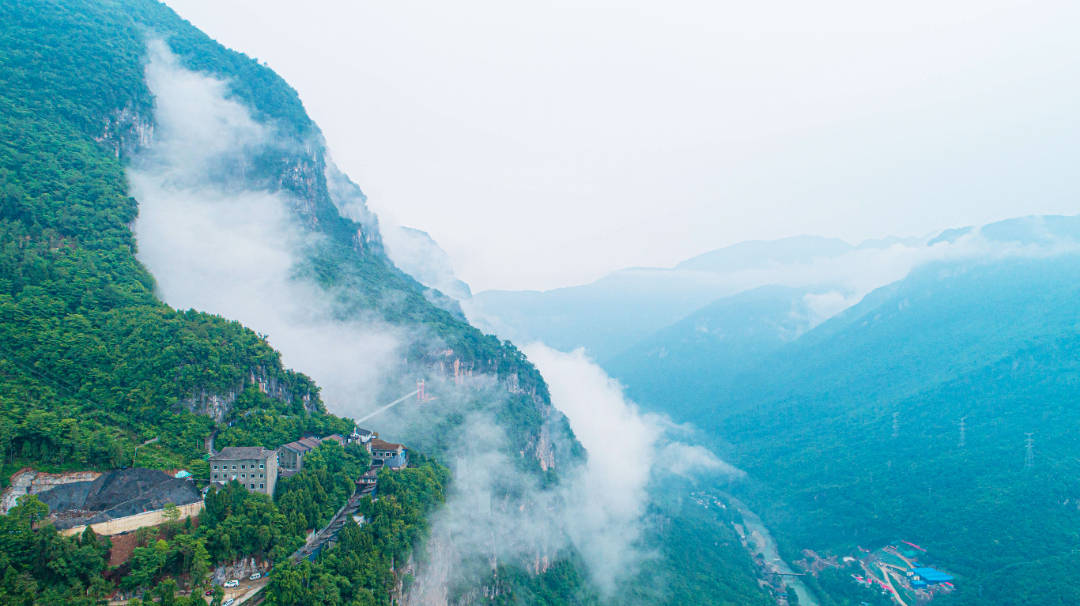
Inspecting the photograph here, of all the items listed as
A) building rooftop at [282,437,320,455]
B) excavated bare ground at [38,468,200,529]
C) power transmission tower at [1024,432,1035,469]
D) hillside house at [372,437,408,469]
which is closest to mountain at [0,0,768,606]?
building rooftop at [282,437,320,455]

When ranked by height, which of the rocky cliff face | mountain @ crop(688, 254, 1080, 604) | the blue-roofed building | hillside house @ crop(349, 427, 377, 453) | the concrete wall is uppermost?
the rocky cliff face

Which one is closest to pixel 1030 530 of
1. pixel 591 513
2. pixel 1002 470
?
pixel 1002 470

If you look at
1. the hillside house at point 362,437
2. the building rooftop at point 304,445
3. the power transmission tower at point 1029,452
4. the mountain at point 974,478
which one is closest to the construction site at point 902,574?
the mountain at point 974,478

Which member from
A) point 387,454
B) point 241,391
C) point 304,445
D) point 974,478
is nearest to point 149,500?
point 304,445

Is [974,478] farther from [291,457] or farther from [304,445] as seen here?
[291,457]

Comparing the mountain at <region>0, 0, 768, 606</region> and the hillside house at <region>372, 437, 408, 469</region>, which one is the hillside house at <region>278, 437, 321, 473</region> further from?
the hillside house at <region>372, 437, 408, 469</region>

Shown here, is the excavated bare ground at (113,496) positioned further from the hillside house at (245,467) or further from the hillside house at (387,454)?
the hillside house at (387,454)

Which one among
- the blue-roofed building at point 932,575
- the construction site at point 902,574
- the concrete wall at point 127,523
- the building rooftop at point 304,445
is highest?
the building rooftop at point 304,445

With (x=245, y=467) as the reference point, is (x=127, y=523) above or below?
below
